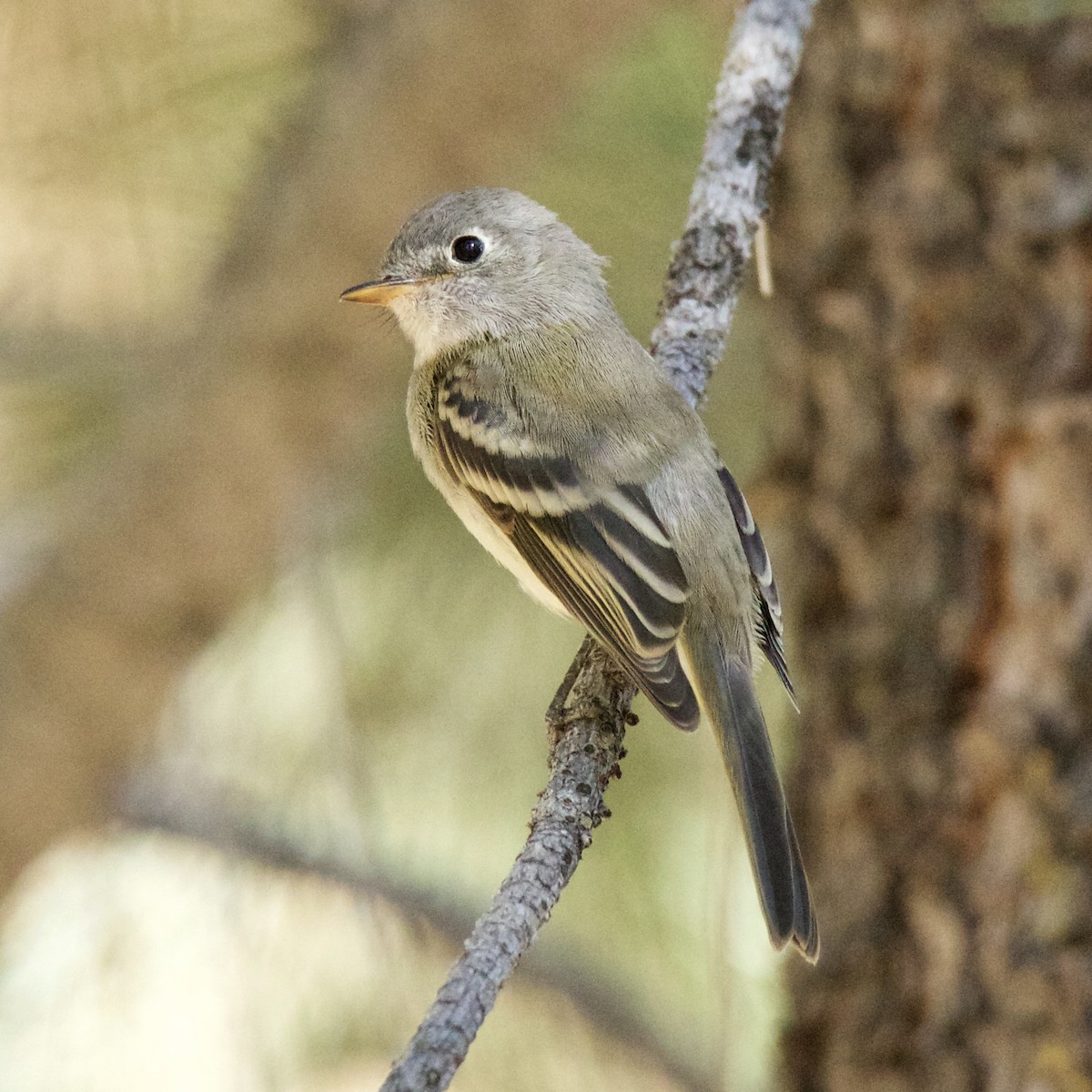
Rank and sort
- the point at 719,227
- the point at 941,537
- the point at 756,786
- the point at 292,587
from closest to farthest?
the point at 756,786 < the point at 719,227 < the point at 941,537 < the point at 292,587

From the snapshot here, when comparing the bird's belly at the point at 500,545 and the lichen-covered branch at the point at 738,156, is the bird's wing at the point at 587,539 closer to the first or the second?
the bird's belly at the point at 500,545

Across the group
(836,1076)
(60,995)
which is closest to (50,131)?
(60,995)

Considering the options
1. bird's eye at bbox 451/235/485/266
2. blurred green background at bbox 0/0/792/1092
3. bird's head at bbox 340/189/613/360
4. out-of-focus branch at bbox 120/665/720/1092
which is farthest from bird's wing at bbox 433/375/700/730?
out-of-focus branch at bbox 120/665/720/1092

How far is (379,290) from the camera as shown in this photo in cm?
248

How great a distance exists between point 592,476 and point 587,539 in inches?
4.3

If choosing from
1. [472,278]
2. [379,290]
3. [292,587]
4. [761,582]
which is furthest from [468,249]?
[292,587]

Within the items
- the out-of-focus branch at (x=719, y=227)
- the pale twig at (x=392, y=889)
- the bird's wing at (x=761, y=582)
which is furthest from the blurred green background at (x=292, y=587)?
the out-of-focus branch at (x=719, y=227)

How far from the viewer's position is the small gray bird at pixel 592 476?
2.00m

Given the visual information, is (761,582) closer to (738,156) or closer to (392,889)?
(738,156)

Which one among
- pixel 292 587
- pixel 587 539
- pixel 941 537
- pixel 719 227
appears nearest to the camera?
pixel 587 539

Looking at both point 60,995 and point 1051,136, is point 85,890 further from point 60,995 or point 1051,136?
point 1051,136

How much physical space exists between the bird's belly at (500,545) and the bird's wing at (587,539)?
3 centimetres

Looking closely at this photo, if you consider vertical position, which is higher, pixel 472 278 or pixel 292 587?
Answer: pixel 472 278

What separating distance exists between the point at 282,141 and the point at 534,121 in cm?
55
